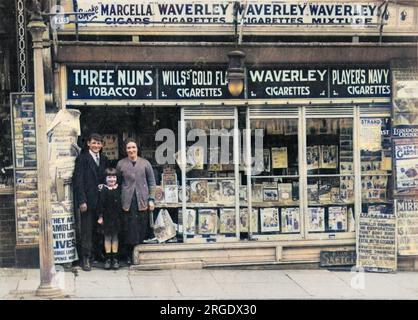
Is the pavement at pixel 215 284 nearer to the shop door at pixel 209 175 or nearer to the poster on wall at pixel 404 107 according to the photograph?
the shop door at pixel 209 175

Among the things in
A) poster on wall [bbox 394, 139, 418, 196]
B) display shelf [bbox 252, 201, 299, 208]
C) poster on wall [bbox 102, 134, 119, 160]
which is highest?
poster on wall [bbox 102, 134, 119, 160]

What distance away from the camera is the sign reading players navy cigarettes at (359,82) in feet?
32.7

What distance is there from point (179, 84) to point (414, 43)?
132 inches

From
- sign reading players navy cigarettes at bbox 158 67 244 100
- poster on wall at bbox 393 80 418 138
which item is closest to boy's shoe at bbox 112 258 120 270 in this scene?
sign reading players navy cigarettes at bbox 158 67 244 100

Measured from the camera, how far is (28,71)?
946cm

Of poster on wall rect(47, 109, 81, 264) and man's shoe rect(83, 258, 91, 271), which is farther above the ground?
poster on wall rect(47, 109, 81, 264)

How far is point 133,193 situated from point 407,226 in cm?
389

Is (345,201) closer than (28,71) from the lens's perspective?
No

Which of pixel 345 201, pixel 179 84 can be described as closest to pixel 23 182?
pixel 179 84

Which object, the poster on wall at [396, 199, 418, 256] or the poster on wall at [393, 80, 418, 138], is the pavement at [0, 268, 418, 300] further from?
the poster on wall at [393, 80, 418, 138]

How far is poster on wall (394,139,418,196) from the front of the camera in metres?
10.0

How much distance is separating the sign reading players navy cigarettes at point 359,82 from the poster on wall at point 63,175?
362 centimetres

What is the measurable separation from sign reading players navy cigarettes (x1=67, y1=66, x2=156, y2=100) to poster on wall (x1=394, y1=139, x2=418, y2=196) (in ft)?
11.7

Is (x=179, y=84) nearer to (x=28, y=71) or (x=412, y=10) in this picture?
(x=28, y=71)
